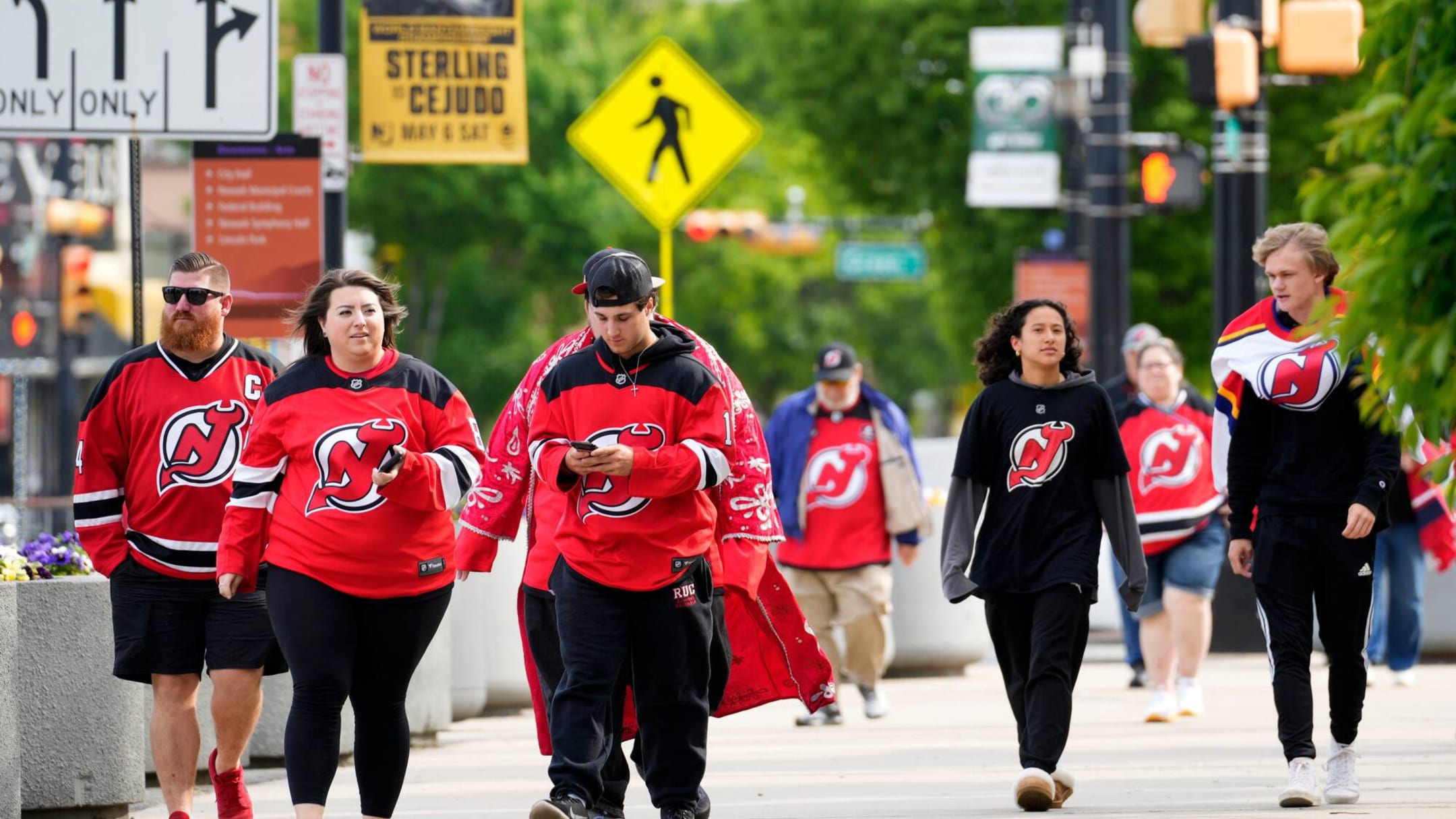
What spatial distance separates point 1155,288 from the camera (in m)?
30.8

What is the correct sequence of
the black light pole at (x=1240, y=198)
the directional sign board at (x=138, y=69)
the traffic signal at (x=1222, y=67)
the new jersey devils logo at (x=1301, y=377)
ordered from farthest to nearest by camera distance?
the black light pole at (x=1240, y=198) → the traffic signal at (x=1222, y=67) → the directional sign board at (x=138, y=69) → the new jersey devils logo at (x=1301, y=377)

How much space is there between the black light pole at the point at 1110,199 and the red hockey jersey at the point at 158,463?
41.5 ft

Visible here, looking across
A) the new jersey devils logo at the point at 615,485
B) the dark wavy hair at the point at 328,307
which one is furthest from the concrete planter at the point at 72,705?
the new jersey devils logo at the point at 615,485

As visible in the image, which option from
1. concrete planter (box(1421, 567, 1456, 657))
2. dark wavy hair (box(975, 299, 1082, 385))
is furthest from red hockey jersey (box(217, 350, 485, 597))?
concrete planter (box(1421, 567, 1456, 657))

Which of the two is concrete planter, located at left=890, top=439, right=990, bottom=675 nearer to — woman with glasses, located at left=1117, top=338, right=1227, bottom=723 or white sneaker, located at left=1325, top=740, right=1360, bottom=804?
woman with glasses, located at left=1117, top=338, right=1227, bottom=723

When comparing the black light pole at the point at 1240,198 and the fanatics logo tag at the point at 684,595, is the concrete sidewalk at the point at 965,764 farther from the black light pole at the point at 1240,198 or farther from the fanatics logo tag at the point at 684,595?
the black light pole at the point at 1240,198

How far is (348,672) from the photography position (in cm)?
695

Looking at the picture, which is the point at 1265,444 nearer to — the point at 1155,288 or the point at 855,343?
the point at 1155,288

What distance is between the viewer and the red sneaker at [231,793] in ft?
24.6

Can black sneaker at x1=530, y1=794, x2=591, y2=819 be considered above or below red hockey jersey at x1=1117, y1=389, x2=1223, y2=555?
below

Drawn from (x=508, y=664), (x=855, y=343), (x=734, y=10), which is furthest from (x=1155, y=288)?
(x=734, y=10)

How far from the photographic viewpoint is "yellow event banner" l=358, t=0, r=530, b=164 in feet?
42.9

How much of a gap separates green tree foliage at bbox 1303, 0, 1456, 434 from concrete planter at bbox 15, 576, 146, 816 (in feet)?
16.0

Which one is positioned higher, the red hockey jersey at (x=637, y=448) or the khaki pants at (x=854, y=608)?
the red hockey jersey at (x=637, y=448)
